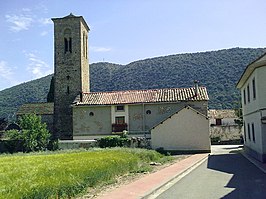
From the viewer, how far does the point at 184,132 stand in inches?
1305

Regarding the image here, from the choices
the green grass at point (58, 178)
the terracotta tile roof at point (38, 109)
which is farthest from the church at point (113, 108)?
the green grass at point (58, 178)

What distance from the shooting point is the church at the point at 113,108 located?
33.2m

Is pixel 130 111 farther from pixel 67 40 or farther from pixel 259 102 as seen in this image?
pixel 259 102

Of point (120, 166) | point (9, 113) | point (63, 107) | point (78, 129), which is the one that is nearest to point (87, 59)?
point (63, 107)

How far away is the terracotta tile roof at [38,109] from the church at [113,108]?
43.5 feet

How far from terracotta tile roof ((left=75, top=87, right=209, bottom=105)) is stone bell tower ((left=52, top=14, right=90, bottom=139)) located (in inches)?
115

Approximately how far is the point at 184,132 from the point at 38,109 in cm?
3217

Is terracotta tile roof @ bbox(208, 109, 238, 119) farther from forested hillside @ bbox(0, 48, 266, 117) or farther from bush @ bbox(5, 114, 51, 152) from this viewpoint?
bush @ bbox(5, 114, 51, 152)

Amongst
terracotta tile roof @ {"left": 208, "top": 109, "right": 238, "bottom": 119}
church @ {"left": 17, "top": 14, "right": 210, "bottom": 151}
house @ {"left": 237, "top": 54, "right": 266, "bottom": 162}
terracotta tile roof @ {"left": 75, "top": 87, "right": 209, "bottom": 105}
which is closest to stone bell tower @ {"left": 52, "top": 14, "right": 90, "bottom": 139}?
church @ {"left": 17, "top": 14, "right": 210, "bottom": 151}

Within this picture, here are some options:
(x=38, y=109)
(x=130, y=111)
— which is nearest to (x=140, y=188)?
(x=130, y=111)

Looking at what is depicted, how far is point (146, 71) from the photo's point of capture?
102m

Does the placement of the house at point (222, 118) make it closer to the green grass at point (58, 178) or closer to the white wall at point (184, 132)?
the white wall at point (184, 132)

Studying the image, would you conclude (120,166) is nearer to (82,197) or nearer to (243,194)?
(82,197)

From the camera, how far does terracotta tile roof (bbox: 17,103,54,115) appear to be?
2261 inches
